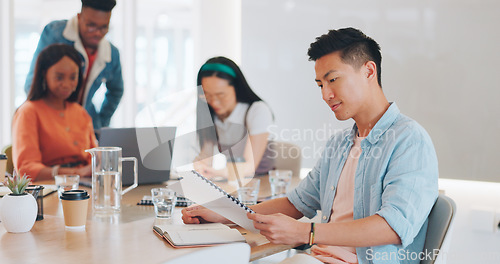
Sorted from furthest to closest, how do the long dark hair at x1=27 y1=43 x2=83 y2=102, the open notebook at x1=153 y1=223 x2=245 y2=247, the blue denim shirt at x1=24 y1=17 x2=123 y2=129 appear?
the blue denim shirt at x1=24 y1=17 x2=123 y2=129 < the long dark hair at x1=27 y1=43 x2=83 y2=102 < the open notebook at x1=153 y1=223 x2=245 y2=247

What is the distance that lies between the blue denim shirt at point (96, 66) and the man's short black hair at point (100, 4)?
0.47 feet

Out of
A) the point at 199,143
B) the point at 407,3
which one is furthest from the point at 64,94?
the point at 407,3

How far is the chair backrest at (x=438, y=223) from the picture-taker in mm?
1343

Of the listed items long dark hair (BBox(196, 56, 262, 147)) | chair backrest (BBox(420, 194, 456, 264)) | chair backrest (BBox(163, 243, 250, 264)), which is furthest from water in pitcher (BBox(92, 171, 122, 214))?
long dark hair (BBox(196, 56, 262, 147))

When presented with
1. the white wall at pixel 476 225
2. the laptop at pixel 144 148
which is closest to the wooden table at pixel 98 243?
the laptop at pixel 144 148

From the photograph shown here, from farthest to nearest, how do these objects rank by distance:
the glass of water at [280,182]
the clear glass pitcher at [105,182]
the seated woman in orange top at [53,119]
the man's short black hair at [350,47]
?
the seated woman in orange top at [53,119] < the glass of water at [280,182] < the clear glass pitcher at [105,182] < the man's short black hair at [350,47]

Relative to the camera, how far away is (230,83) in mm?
2891

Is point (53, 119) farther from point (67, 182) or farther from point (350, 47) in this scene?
point (350, 47)

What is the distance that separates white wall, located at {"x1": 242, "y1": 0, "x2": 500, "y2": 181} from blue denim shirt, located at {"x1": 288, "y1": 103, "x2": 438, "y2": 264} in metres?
1.51

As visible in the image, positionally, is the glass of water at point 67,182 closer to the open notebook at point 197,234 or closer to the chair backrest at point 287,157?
the open notebook at point 197,234

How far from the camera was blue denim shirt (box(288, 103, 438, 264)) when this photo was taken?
1.32 meters

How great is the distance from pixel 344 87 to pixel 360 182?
283mm

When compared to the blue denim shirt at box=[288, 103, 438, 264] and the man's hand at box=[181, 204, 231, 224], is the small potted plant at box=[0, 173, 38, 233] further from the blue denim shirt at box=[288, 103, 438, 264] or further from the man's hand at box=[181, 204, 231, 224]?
the blue denim shirt at box=[288, 103, 438, 264]

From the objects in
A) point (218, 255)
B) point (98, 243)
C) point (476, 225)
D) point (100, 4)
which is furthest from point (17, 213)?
point (100, 4)
